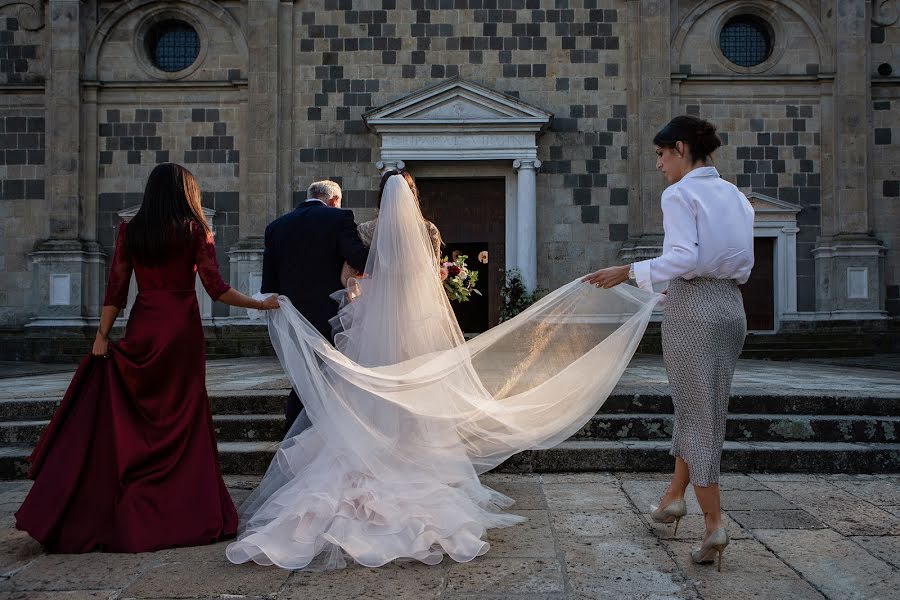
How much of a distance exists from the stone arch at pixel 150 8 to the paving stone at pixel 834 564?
46.1ft

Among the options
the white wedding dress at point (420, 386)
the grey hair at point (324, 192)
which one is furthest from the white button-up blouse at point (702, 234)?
the grey hair at point (324, 192)

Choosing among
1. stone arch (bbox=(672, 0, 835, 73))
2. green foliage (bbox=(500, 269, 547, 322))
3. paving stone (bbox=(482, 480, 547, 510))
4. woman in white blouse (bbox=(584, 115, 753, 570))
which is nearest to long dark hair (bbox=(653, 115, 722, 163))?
woman in white blouse (bbox=(584, 115, 753, 570))

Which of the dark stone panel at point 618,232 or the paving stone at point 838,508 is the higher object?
the dark stone panel at point 618,232

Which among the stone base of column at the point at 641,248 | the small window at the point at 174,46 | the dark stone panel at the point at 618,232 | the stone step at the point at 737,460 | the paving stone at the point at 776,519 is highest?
the small window at the point at 174,46

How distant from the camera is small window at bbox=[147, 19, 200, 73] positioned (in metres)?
15.6

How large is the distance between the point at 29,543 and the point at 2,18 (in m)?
15.0

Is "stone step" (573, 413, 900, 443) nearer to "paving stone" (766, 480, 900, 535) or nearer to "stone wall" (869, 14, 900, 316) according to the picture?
"paving stone" (766, 480, 900, 535)

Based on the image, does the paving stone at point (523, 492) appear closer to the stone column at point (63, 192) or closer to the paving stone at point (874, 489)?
the paving stone at point (874, 489)

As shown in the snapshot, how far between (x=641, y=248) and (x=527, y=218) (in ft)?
7.24

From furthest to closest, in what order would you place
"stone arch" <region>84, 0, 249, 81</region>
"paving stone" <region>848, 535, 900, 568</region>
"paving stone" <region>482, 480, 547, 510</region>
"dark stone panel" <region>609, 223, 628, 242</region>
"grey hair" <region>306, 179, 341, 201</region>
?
"stone arch" <region>84, 0, 249, 81</region>
"dark stone panel" <region>609, 223, 628, 242</region>
"grey hair" <region>306, 179, 341, 201</region>
"paving stone" <region>482, 480, 547, 510</region>
"paving stone" <region>848, 535, 900, 568</region>

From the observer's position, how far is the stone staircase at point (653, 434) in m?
5.54

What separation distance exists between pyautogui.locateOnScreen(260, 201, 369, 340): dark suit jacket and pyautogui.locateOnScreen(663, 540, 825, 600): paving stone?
2.46 metres

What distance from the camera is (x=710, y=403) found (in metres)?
3.48

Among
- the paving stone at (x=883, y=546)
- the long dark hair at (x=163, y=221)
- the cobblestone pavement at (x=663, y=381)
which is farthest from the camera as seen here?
the cobblestone pavement at (x=663, y=381)
